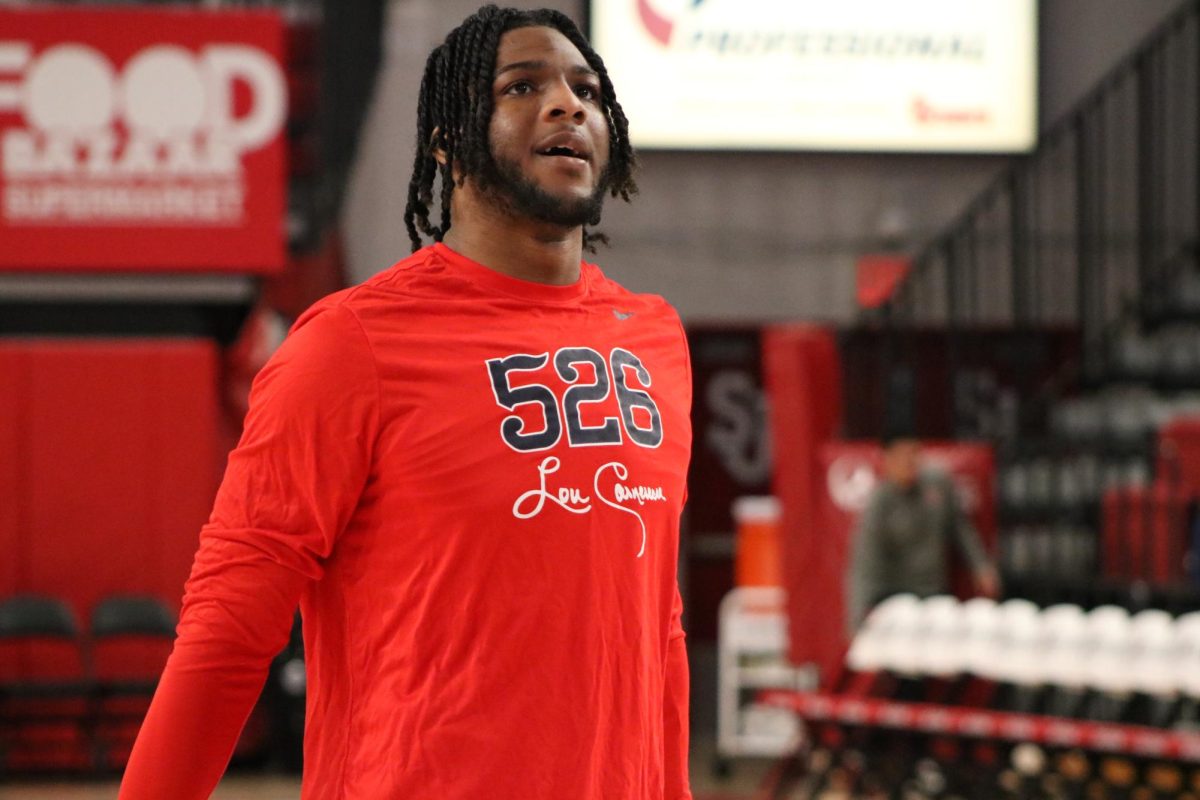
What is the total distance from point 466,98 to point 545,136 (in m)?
0.12

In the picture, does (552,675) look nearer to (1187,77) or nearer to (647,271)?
(647,271)

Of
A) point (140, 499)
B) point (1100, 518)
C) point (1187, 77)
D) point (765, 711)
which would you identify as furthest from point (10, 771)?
point (1187, 77)

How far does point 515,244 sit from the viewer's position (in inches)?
81.0

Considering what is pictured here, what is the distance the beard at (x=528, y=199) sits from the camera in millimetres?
1980

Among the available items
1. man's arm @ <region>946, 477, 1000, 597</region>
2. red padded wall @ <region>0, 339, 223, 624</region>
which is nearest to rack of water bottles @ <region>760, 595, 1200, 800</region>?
man's arm @ <region>946, 477, 1000, 597</region>

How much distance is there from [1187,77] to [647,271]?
144 inches

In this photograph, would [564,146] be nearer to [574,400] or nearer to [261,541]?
[574,400]

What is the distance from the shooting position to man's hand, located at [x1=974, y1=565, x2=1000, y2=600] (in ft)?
26.5

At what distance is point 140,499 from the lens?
1035 cm

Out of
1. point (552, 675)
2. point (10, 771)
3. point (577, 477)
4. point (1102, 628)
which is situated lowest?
point (10, 771)

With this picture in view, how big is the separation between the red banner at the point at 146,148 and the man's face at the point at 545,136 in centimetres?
840

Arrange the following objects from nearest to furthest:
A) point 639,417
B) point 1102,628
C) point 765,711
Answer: point 639,417
point 1102,628
point 765,711

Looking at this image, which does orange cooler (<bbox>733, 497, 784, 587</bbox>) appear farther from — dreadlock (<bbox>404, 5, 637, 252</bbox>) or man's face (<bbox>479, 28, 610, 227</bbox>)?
man's face (<bbox>479, 28, 610, 227</bbox>)

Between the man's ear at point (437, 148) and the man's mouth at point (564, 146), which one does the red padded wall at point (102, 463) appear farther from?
the man's mouth at point (564, 146)
